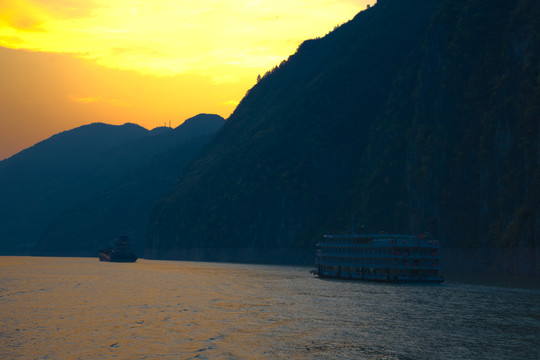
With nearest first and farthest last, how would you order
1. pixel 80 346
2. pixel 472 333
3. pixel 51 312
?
pixel 80 346 → pixel 472 333 → pixel 51 312

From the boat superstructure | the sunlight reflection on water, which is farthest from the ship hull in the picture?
the sunlight reflection on water

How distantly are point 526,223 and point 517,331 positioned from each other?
9626 cm

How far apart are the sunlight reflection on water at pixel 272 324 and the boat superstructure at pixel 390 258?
2003 centimetres

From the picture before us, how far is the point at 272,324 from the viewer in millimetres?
69938

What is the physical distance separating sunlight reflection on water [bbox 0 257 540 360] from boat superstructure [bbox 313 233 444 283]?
20033 millimetres

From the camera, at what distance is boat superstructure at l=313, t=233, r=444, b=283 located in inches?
5271

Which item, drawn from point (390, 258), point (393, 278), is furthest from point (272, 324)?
point (390, 258)

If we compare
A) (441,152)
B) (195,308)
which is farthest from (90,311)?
(441,152)

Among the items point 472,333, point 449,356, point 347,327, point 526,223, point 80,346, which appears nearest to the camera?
point 449,356

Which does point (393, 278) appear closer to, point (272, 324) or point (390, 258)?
point (390, 258)

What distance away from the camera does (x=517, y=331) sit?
212 ft

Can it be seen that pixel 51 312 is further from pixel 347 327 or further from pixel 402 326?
pixel 402 326

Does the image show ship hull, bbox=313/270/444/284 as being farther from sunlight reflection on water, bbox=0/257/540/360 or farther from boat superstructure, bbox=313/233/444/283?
sunlight reflection on water, bbox=0/257/540/360

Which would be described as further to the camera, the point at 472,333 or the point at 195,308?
the point at 195,308
